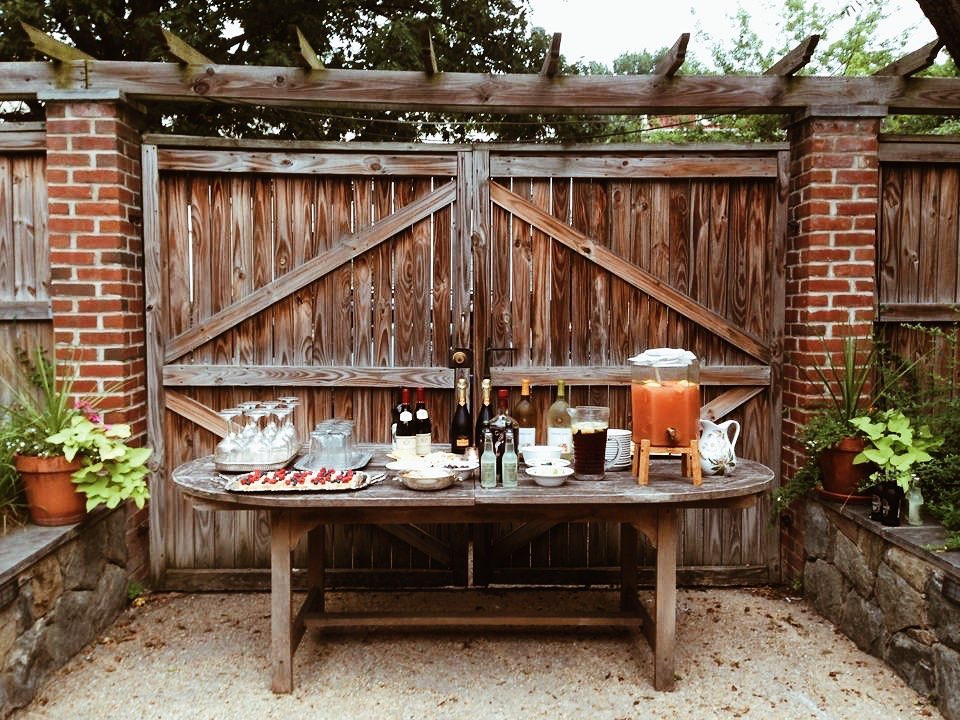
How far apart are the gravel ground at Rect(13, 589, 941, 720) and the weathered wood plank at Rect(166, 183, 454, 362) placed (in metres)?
1.39

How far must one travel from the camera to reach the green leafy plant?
10.7 feet

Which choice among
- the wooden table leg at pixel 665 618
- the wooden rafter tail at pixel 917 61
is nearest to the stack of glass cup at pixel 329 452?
the wooden table leg at pixel 665 618

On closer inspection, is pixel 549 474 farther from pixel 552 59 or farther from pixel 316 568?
pixel 552 59

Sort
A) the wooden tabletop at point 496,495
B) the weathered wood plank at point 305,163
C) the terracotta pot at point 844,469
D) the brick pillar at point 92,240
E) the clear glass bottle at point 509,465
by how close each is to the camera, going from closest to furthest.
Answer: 1. the wooden tabletop at point 496,495
2. the clear glass bottle at point 509,465
3. the terracotta pot at point 844,469
4. the brick pillar at point 92,240
5. the weathered wood plank at point 305,163

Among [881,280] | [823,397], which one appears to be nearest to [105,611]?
[823,397]

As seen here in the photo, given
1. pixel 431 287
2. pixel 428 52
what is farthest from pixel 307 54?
pixel 431 287

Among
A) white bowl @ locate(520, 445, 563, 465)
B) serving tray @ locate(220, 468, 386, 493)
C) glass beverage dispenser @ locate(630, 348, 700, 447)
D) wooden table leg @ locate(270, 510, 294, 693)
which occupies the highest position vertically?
glass beverage dispenser @ locate(630, 348, 700, 447)

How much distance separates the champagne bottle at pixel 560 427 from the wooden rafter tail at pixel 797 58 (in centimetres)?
187

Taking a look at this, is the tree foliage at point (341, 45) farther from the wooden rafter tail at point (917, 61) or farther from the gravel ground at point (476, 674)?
the gravel ground at point (476, 674)

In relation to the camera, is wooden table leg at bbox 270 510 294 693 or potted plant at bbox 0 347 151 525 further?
potted plant at bbox 0 347 151 525

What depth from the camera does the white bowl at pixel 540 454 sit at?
9.98 ft

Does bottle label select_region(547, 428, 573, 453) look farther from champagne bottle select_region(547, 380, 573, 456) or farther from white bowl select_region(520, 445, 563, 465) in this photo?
white bowl select_region(520, 445, 563, 465)

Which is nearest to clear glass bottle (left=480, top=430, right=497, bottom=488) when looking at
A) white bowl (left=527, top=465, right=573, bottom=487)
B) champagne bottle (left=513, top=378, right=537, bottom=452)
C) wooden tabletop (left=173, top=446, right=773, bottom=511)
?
wooden tabletop (left=173, top=446, right=773, bottom=511)

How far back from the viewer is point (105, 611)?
11.8 ft
